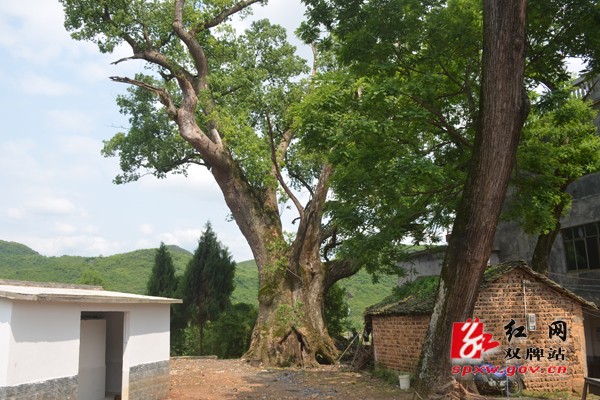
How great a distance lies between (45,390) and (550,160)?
37.2ft

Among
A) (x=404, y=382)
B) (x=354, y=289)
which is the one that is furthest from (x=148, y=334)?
(x=354, y=289)

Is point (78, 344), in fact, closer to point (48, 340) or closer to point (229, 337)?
point (48, 340)

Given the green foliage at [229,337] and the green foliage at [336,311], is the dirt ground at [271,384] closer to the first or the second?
the green foliage at [229,337]

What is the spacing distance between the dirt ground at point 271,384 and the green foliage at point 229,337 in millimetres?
4346

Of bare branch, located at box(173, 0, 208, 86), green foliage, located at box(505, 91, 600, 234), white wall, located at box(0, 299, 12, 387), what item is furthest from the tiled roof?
bare branch, located at box(173, 0, 208, 86)

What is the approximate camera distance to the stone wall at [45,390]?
25.4ft

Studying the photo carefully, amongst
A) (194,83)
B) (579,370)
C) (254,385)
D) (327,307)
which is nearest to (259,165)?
(194,83)

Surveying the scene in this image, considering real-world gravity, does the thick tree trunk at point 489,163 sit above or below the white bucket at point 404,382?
above

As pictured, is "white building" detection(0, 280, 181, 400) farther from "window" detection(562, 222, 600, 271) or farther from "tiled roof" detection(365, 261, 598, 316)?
"window" detection(562, 222, 600, 271)

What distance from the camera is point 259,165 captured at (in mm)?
17531

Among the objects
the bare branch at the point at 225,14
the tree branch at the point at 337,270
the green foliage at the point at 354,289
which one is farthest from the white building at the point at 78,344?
the green foliage at the point at 354,289

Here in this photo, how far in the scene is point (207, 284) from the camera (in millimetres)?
25172

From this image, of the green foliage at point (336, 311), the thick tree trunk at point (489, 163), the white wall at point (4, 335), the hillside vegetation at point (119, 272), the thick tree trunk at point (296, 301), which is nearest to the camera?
the white wall at point (4, 335)

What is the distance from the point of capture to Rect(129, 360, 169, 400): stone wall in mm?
10367
